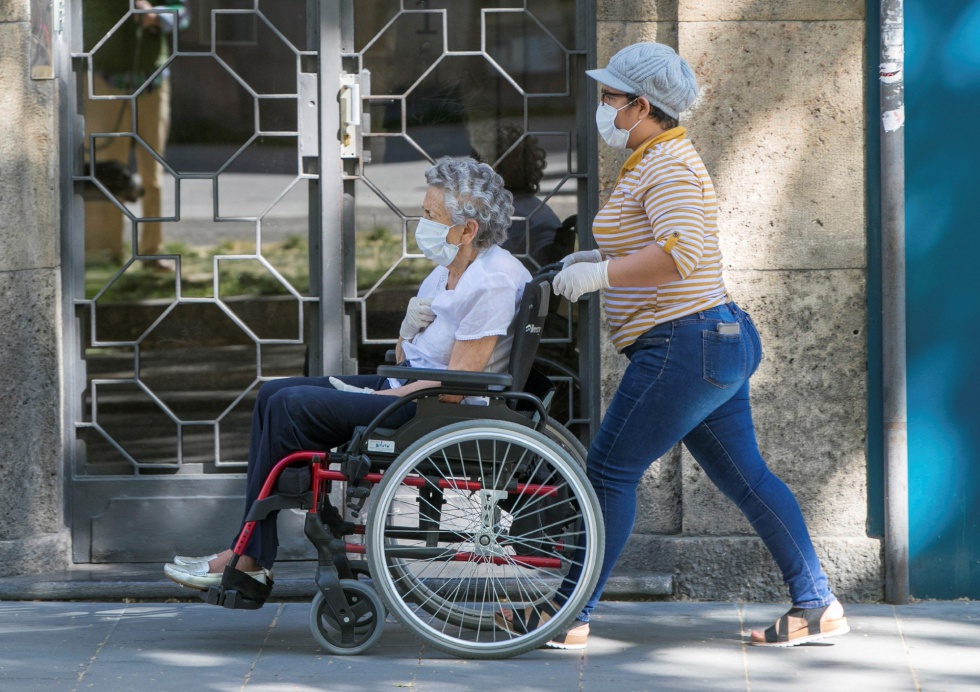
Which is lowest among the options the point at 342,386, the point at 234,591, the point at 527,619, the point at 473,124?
the point at 527,619

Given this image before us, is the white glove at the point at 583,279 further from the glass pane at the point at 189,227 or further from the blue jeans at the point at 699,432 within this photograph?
the glass pane at the point at 189,227

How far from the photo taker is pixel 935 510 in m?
4.74

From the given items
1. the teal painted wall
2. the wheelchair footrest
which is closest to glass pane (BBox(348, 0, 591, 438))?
the teal painted wall

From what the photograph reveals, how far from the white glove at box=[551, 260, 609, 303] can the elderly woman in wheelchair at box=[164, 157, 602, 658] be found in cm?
18

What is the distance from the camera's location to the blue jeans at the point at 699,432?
3.92 metres

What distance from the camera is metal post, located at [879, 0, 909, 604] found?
459 cm

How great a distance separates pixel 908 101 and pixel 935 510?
1420 millimetres

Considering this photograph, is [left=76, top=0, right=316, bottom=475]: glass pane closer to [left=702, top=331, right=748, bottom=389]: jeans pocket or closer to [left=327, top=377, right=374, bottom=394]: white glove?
[left=327, top=377, right=374, bottom=394]: white glove

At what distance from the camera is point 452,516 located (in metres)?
4.00

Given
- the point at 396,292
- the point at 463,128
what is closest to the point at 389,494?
the point at 396,292

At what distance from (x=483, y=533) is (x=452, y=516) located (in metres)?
0.12

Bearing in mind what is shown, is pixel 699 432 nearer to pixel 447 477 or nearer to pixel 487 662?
pixel 447 477

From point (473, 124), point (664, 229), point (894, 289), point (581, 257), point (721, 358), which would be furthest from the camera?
point (473, 124)

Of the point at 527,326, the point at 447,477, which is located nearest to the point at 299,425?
the point at 447,477
